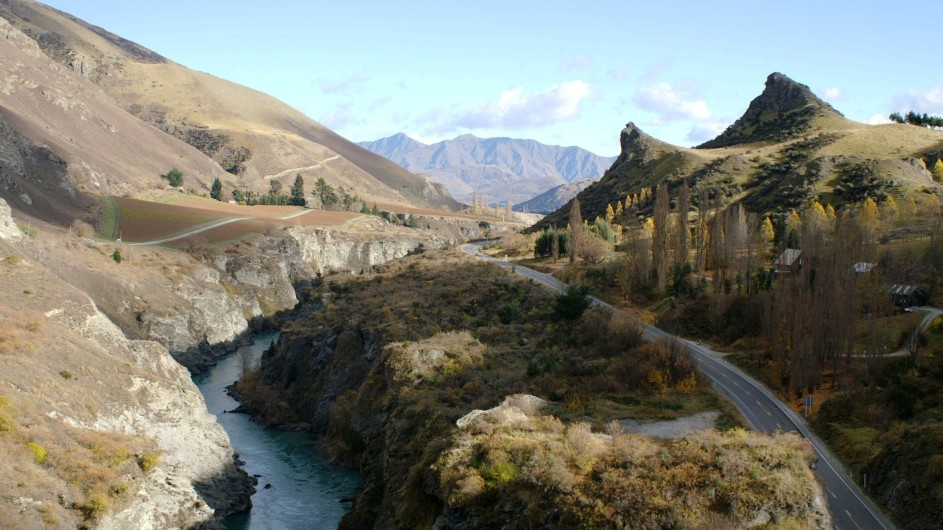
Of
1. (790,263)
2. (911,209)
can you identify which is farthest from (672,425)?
(911,209)

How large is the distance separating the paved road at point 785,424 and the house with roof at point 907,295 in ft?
44.6

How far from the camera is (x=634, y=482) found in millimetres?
26031

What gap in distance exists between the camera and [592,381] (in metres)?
47.0

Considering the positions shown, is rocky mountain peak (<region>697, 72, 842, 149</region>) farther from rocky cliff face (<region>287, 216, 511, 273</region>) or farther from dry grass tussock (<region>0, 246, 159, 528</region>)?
dry grass tussock (<region>0, 246, 159, 528</region>)

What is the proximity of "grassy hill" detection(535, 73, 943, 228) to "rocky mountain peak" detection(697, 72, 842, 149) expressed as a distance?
0.88 ft

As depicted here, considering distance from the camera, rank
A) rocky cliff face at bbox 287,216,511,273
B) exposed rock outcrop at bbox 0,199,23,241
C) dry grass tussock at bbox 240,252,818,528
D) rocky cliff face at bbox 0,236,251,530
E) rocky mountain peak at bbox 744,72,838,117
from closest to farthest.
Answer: dry grass tussock at bbox 240,252,818,528, rocky cliff face at bbox 0,236,251,530, exposed rock outcrop at bbox 0,199,23,241, rocky cliff face at bbox 287,216,511,273, rocky mountain peak at bbox 744,72,838,117

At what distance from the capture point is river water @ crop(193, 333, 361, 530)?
162 ft

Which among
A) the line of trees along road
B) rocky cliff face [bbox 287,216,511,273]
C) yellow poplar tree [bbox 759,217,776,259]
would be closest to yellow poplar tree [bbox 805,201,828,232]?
the line of trees along road

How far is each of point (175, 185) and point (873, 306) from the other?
173886mm

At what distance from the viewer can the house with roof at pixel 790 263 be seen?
194 feet

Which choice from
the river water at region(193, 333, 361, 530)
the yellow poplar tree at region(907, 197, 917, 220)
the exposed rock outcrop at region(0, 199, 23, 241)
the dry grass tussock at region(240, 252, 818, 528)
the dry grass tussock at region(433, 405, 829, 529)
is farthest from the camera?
the yellow poplar tree at region(907, 197, 917, 220)

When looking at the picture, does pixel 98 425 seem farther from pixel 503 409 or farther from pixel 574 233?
pixel 574 233

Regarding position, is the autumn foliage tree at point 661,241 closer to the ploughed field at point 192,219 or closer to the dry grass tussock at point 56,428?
the dry grass tussock at point 56,428

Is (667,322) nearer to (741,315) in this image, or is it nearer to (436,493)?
(741,315)
